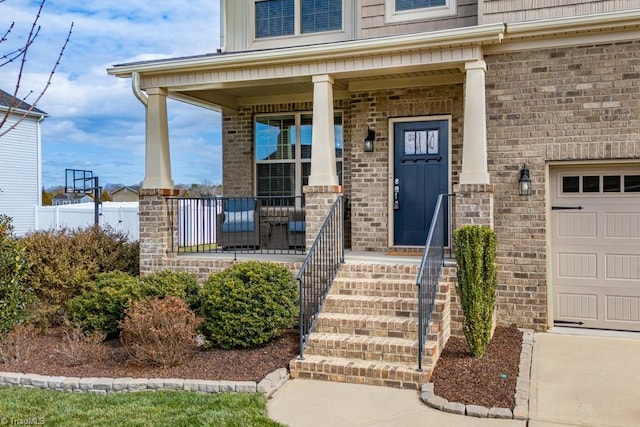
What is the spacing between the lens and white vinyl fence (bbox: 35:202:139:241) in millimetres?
18531

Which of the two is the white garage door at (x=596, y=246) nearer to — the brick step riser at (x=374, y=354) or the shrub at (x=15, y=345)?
the brick step riser at (x=374, y=354)

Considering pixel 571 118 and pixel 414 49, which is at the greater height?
pixel 414 49

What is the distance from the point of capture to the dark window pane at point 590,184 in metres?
7.26

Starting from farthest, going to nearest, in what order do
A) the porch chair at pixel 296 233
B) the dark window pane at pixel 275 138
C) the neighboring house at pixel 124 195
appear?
the neighboring house at pixel 124 195, the dark window pane at pixel 275 138, the porch chair at pixel 296 233

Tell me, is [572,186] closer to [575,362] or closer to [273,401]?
[575,362]

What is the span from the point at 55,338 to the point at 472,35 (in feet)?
21.8

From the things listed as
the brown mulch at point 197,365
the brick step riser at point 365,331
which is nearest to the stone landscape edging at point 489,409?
the brick step riser at point 365,331

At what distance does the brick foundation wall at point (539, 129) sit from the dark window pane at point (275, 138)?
3913mm

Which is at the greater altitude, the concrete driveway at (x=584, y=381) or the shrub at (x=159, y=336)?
the shrub at (x=159, y=336)

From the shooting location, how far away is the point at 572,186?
7367 millimetres

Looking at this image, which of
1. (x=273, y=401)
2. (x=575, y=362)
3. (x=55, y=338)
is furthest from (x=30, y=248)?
(x=575, y=362)

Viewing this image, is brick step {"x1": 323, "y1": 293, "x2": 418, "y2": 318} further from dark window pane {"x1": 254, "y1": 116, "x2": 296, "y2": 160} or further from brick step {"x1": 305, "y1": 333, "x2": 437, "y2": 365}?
dark window pane {"x1": 254, "y1": 116, "x2": 296, "y2": 160}

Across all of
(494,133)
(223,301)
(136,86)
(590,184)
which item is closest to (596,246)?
(590,184)

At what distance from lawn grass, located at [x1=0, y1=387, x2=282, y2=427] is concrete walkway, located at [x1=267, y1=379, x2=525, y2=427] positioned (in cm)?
26
